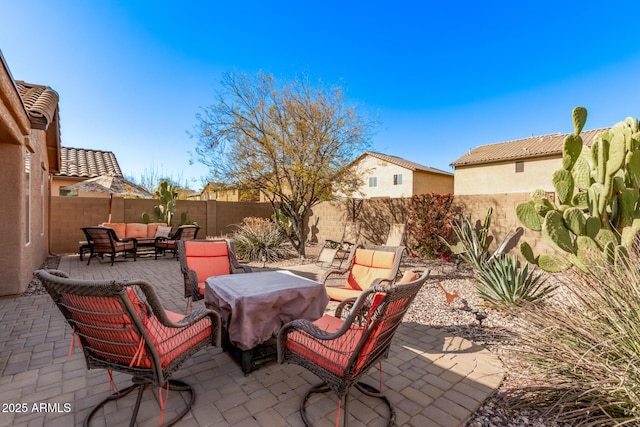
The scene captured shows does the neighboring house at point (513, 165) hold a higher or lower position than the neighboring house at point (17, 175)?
higher

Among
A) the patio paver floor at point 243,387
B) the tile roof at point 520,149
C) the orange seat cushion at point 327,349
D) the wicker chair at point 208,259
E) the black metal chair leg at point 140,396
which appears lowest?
the patio paver floor at point 243,387

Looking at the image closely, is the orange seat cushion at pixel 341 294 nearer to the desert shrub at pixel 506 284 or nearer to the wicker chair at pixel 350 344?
the wicker chair at pixel 350 344

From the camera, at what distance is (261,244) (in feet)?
29.5

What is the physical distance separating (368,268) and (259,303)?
84.4 inches

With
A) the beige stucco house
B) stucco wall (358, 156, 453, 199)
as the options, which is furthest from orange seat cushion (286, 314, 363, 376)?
stucco wall (358, 156, 453, 199)

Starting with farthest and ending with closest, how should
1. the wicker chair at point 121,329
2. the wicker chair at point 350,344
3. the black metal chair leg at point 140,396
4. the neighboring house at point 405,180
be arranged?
the neighboring house at point 405,180 < the black metal chair leg at point 140,396 < the wicker chair at point 350,344 < the wicker chair at point 121,329

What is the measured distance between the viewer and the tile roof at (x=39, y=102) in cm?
460

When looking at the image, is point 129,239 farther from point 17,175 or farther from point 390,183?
point 390,183

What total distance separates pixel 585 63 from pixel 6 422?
1536 centimetres

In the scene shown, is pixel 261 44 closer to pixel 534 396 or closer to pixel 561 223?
pixel 561 223

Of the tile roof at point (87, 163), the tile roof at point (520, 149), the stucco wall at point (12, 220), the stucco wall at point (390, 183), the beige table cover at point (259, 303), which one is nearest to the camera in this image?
the beige table cover at point (259, 303)

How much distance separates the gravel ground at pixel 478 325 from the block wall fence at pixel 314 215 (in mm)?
1700

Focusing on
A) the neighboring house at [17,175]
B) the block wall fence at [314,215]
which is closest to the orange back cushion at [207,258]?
the neighboring house at [17,175]

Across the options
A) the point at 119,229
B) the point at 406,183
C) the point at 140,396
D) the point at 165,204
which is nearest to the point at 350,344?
the point at 140,396
